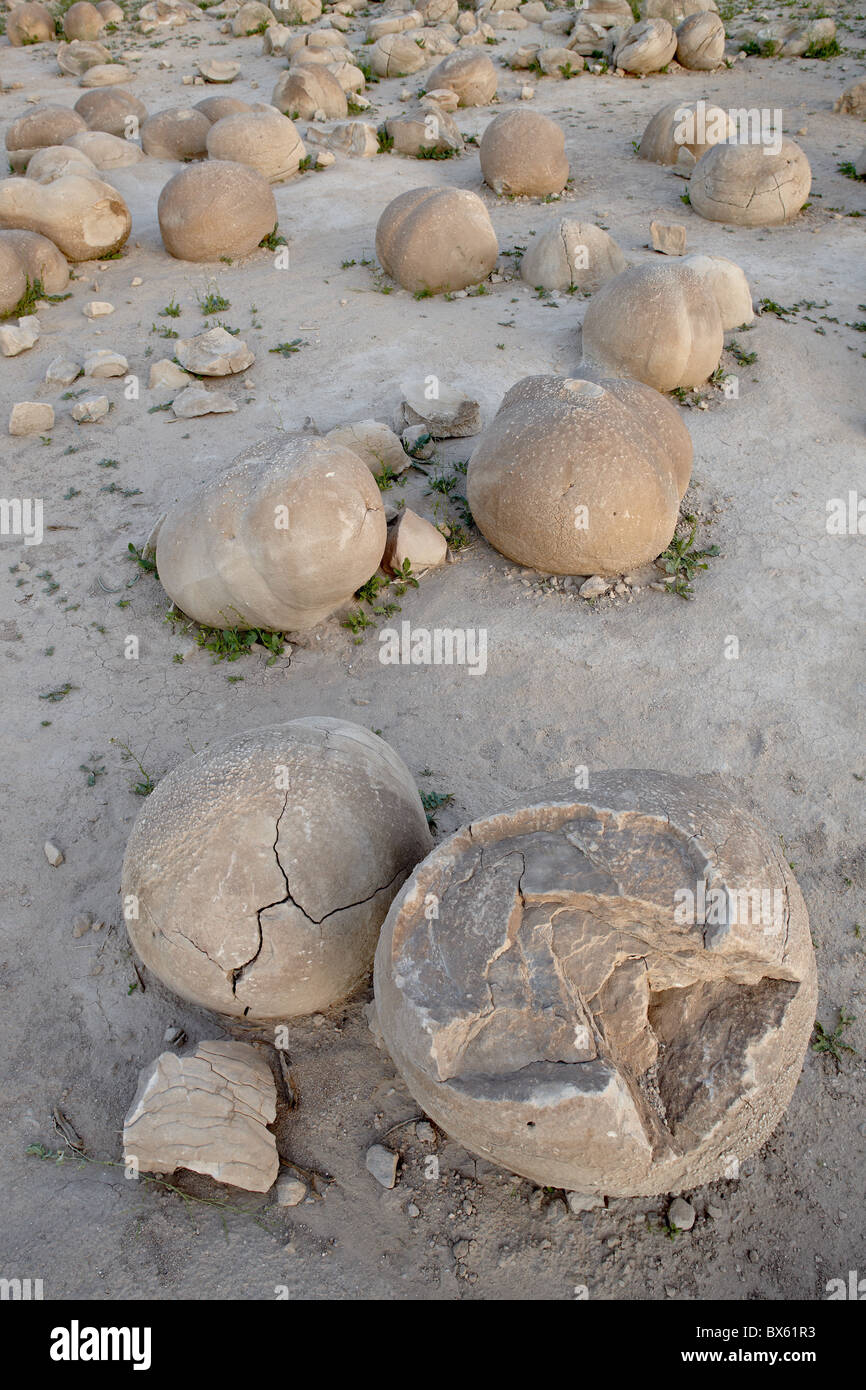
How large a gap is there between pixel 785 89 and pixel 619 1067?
1337cm

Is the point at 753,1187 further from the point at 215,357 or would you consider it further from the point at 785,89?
the point at 785,89

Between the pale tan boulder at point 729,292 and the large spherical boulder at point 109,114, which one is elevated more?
the large spherical boulder at point 109,114

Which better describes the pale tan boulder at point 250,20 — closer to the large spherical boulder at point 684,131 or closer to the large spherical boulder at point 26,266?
the large spherical boulder at point 684,131

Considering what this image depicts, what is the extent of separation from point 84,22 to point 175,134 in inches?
268

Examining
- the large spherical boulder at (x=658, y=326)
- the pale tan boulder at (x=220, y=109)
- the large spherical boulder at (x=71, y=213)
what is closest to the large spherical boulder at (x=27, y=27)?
the pale tan boulder at (x=220, y=109)

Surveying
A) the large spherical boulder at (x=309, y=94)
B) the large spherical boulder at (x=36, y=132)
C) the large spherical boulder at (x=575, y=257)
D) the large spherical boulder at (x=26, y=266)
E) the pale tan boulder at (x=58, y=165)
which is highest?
the large spherical boulder at (x=309, y=94)

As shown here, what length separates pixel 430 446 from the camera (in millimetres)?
6027

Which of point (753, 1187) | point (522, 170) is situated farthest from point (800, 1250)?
point (522, 170)

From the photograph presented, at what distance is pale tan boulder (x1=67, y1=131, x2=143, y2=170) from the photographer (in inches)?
380

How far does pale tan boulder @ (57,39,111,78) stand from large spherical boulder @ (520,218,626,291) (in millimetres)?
9317

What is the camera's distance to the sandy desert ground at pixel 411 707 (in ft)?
9.08

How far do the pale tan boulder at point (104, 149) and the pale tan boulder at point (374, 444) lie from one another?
6.38 m

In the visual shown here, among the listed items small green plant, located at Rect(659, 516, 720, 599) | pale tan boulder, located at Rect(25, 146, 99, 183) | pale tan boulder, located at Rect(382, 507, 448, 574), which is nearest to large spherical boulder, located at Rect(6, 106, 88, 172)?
pale tan boulder, located at Rect(25, 146, 99, 183)

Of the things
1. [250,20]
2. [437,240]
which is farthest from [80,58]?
[437,240]
